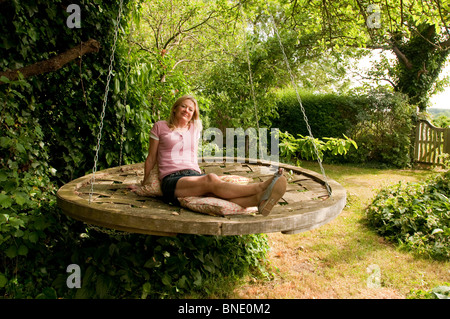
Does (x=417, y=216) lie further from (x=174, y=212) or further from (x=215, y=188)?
(x=174, y=212)

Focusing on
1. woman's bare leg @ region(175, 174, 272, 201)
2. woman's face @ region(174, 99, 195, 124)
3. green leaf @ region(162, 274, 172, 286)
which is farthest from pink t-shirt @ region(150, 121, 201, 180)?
green leaf @ region(162, 274, 172, 286)

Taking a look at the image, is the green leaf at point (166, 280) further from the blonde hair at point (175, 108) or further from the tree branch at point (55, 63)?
the tree branch at point (55, 63)

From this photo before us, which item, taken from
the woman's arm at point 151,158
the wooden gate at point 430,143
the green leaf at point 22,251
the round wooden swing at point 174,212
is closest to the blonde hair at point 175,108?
the woman's arm at point 151,158

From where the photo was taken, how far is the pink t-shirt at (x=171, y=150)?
2.75m

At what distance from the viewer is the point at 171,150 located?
2.79m

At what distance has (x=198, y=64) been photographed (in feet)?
35.4

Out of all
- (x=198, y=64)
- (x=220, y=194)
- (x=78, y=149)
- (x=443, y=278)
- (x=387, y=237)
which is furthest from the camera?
(x=198, y=64)

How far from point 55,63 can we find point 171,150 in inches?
49.8

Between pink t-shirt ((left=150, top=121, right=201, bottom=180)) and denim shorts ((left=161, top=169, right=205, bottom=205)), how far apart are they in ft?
0.16

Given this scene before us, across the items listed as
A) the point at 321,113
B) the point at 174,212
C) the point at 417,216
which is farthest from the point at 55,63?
the point at 321,113
